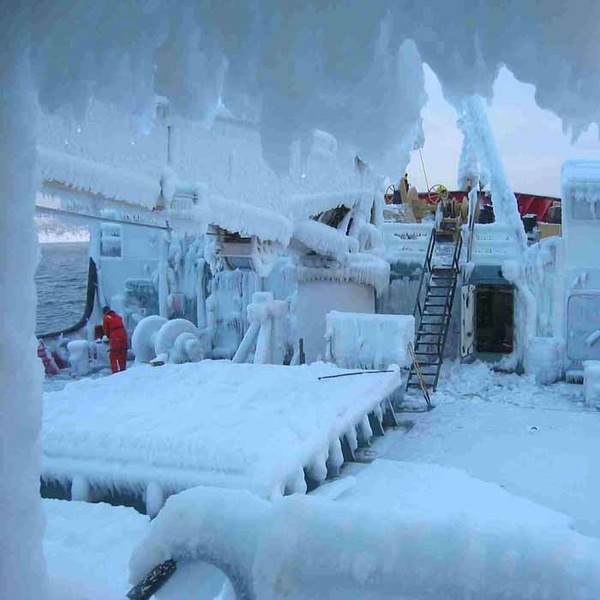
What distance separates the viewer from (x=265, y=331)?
11.0m

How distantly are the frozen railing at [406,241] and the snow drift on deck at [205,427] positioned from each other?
15.0 feet

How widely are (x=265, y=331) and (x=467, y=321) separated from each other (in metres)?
3.60

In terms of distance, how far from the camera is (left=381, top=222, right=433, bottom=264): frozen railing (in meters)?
12.6

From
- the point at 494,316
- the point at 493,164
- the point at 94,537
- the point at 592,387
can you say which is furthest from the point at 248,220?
the point at 494,316

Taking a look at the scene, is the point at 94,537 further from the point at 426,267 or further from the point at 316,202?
the point at 426,267

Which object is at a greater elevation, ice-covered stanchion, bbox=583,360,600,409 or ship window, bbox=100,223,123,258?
ship window, bbox=100,223,123,258

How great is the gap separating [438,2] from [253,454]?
4065 millimetres

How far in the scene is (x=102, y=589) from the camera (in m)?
2.53

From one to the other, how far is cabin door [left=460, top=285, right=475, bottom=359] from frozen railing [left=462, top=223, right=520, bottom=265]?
0.58 meters

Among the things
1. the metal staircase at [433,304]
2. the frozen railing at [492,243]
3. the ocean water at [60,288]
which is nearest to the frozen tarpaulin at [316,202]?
the metal staircase at [433,304]

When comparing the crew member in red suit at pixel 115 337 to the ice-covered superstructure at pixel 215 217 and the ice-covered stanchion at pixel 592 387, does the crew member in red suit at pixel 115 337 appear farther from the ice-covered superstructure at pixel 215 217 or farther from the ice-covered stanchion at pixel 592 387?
the ice-covered stanchion at pixel 592 387

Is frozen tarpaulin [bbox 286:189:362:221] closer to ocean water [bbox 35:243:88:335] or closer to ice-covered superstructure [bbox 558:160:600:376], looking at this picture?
ice-covered superstructure [bbox 558:160:600:376]

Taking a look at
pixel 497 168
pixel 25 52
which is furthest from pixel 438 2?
pixel 497 168

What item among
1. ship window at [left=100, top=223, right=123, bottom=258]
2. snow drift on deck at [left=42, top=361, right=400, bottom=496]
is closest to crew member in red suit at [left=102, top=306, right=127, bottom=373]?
snow drift on deck at [left=42, top=361, right=400, bottom=496]
